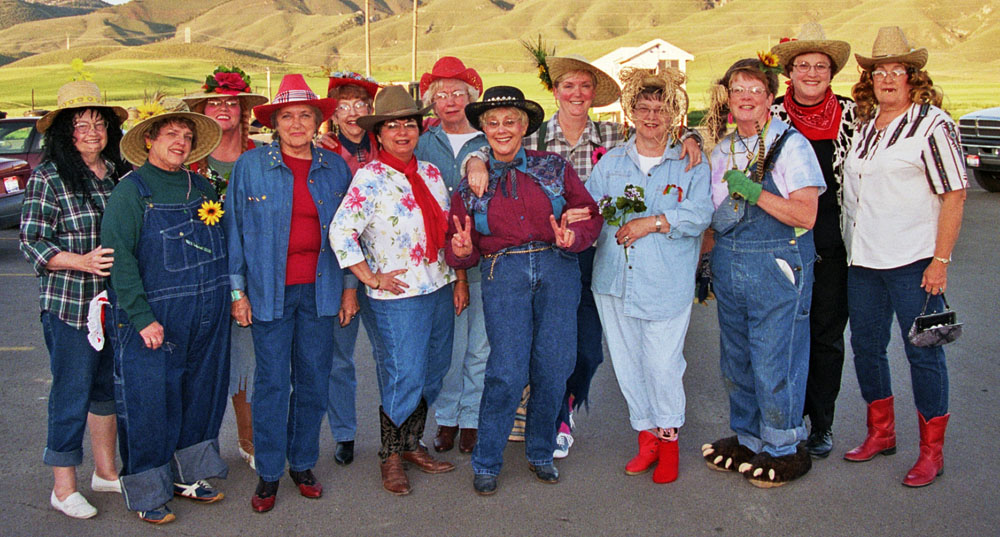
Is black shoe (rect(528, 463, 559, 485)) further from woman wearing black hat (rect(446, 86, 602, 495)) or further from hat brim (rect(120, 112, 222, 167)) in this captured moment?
hat brim (rect(120, 112, 222, 167))

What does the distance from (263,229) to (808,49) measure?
114 inches

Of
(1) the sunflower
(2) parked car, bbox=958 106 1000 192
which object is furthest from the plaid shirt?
(2) parked car, bbox=958 106 1000 192

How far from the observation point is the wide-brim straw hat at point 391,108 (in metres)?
3.97

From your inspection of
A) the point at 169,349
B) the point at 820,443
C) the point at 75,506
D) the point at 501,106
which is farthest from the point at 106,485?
the point at 820,443

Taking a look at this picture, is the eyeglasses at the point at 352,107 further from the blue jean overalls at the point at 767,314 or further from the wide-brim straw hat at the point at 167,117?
the blue jean overalls at the point at 767,314

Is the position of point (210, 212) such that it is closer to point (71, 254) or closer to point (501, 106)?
point (71, 254)

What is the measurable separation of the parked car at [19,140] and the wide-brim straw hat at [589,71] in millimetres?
10347

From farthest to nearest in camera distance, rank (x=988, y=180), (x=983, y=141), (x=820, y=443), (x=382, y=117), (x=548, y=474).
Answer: (x=988, y=180), (x=983, y=141), (x=820, y=443), (x=548, y=474), (x=382, y=117)

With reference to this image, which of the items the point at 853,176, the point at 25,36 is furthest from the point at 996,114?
the point at 25,36

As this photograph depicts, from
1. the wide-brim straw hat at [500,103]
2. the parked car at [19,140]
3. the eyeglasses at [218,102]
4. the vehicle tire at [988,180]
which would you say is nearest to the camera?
the wide-brim straw hat at [500,103]

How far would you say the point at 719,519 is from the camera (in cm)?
371

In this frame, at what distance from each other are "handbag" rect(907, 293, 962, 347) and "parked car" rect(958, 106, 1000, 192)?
37.0 feet

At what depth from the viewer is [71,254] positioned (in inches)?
141

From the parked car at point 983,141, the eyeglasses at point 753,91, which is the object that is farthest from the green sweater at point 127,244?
the parked car at point 983,141
